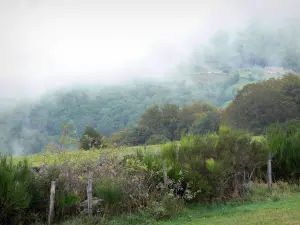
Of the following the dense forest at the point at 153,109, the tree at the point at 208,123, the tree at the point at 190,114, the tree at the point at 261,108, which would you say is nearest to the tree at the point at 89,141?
the dense forest at the point at 153,109

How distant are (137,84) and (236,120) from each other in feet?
410

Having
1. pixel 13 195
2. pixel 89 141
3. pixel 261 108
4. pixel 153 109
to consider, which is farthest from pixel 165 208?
pixel 153 109

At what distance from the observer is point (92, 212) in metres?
11.2

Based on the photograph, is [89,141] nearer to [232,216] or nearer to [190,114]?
[232,216]

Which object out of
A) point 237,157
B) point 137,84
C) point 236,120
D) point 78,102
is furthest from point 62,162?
point 137,84

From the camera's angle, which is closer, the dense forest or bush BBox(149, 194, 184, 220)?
bush BBox(149, 194, 184, 220)

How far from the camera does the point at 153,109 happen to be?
67.5 metres

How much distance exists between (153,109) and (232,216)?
A: 56.4 metres

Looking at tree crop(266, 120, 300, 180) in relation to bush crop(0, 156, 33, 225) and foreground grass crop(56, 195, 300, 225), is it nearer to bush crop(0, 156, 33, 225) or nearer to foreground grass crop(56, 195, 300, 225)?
foreground grass crop(56, 195, 300, 225)

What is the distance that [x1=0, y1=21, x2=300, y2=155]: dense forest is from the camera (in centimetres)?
5094

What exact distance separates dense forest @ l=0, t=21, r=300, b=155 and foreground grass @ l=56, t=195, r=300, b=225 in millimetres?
5463

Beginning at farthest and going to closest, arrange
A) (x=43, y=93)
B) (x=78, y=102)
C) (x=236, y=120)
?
(x=43, y=93), (x=78, y=102), (x=236, y=120)

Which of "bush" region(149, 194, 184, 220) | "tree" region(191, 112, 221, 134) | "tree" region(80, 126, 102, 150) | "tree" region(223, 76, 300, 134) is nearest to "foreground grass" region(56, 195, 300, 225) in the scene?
"bush" region(149, 194, 184, 220)

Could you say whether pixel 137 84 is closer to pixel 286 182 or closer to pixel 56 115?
pixel 56 115
